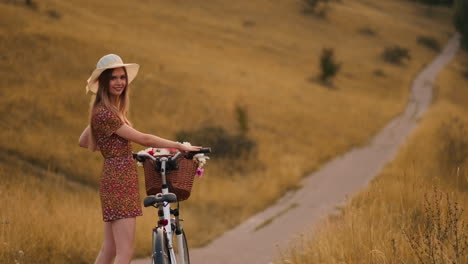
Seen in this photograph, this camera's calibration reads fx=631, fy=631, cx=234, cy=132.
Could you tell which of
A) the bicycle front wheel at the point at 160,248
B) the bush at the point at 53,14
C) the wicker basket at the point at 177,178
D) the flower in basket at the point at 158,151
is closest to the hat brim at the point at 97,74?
the flower in basket at the point at 158,151

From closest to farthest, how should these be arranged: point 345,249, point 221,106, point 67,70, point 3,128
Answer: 1. point 345,249
2. point 3,128
3. point 67,70
4. point 221,106

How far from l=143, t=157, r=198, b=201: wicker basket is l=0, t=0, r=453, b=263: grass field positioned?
252cm

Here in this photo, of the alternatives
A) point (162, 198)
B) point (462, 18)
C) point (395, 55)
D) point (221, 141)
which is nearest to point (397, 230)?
point (162, 198)

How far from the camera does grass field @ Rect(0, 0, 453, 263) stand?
32.8ft

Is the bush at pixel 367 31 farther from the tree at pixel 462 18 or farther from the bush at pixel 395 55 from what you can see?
the tree at pixel 462 18

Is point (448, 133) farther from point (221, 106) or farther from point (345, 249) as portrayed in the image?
point (345, 249)

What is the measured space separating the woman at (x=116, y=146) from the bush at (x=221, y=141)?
10730 mm

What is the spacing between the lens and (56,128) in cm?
1507

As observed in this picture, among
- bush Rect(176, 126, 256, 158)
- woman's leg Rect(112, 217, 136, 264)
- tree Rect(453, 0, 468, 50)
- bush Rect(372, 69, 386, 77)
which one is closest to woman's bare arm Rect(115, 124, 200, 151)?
woman's leg Rect(112, 217, 136, 264)

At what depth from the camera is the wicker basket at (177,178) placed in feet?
16.1

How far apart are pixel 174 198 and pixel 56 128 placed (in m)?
11.0

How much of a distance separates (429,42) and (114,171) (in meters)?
64.3

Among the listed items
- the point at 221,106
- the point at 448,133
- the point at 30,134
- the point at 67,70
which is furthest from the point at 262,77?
the point at 30,134

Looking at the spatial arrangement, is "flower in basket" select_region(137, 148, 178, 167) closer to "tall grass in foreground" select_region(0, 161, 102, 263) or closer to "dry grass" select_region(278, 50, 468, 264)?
"dry grass" select_region(278, 50, 468, 264)
